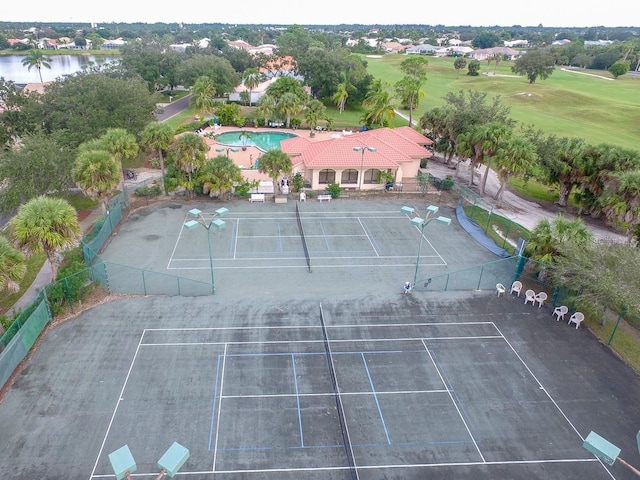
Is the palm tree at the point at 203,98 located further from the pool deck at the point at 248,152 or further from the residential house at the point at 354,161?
the residential house at the point at 354,161

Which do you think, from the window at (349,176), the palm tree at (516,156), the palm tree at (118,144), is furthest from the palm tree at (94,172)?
the palm tree at (516,156)

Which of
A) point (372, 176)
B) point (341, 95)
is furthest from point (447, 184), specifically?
point (341, 95)

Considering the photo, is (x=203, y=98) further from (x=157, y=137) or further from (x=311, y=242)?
(x=311, y=242)

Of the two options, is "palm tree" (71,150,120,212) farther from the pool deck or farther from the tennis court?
the pool deck

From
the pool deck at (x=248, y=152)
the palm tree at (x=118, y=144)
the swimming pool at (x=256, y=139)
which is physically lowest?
the swimming pool at (x=256, y=139)

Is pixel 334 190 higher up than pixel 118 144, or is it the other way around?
pixel 118 144
